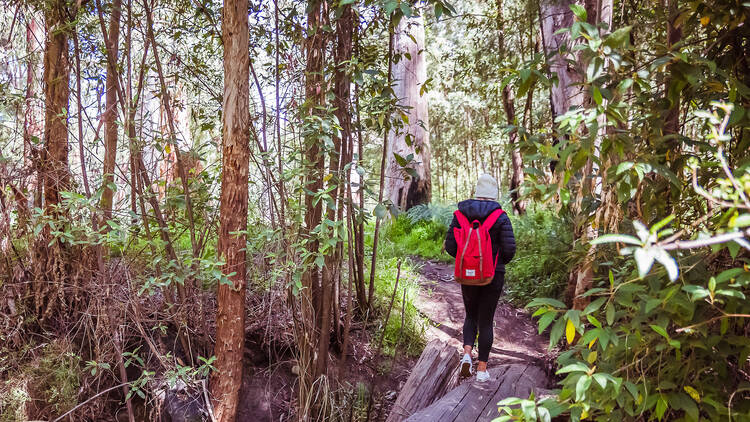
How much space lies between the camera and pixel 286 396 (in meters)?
4.40

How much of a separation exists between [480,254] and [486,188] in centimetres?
60

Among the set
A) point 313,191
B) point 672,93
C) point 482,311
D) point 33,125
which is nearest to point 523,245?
point 482,311

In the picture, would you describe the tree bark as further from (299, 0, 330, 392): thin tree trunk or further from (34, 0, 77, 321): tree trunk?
(299, 0, 330, 392): thin tree trunk

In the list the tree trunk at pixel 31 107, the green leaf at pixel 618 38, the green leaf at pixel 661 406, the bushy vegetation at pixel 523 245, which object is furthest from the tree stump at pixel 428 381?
the tree trunk at pixel 31 107

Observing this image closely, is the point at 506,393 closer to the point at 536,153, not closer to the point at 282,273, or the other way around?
the point at 282,273

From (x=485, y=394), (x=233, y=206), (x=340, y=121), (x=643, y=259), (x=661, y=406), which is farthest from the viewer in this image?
(x=340, y=121)

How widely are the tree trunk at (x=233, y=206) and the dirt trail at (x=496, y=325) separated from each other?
266 cm

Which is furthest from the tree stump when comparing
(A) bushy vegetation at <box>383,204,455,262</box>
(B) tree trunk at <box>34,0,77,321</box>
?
(A) bushy vegetation at <box>383,204,455,262</box>

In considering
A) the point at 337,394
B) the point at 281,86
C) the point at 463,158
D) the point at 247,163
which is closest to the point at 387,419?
the point at 337,394

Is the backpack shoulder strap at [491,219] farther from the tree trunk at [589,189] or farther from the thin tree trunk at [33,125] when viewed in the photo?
the thin tree trunk at [33,125]

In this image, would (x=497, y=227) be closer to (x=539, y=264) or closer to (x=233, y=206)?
(x=233, y=206)

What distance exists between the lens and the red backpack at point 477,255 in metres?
4.04

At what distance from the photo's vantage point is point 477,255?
404 cm

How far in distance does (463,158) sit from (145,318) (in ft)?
98.3
